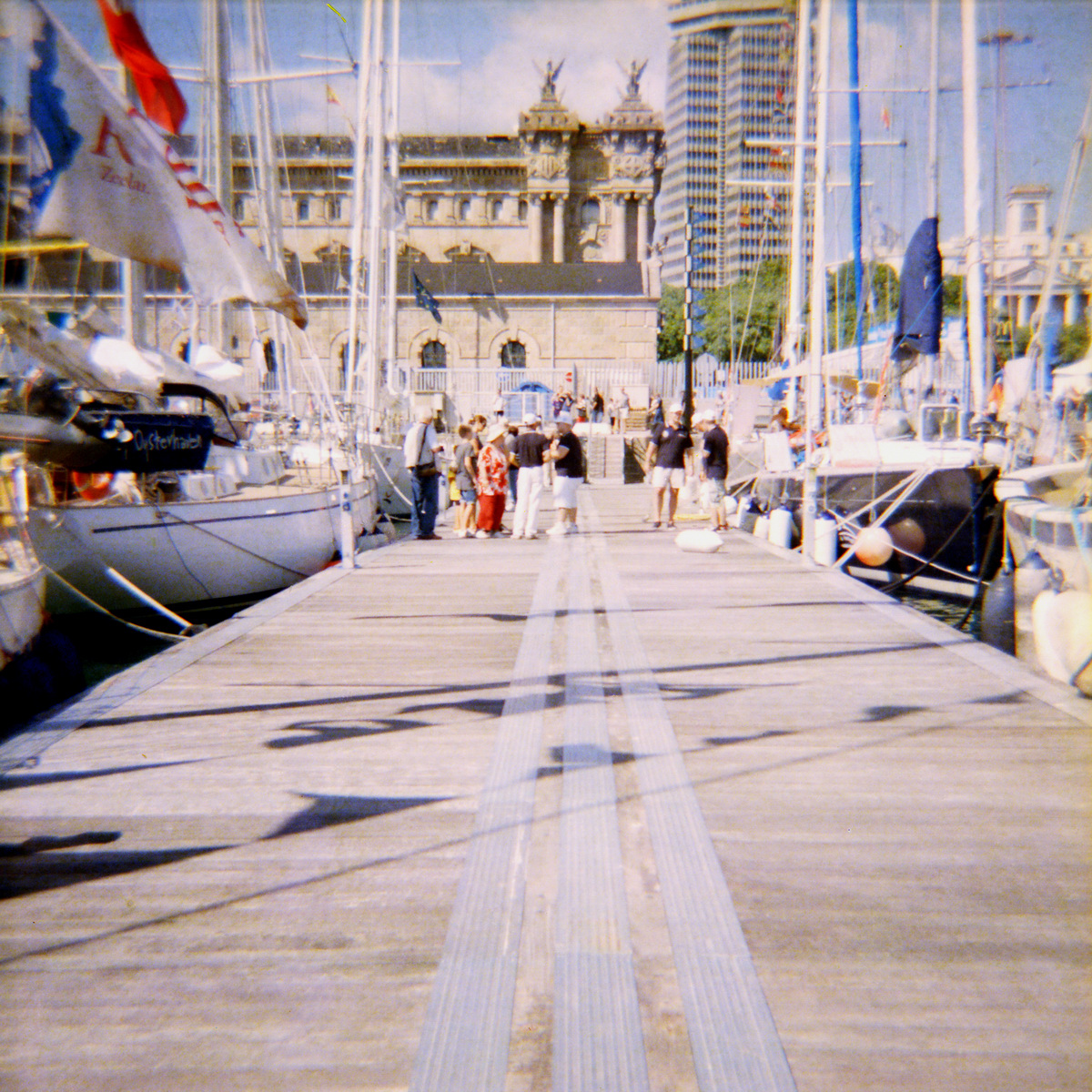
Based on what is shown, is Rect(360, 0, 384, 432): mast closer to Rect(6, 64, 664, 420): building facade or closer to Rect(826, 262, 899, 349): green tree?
Rect(826, 262, 899, 349): green tree

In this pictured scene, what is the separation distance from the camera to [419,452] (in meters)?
14.9

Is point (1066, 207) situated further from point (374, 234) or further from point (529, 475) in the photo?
point (374, 234)

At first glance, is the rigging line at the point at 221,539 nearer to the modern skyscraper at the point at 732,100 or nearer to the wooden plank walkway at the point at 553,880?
the wooden plank walkway at the point at 553,880

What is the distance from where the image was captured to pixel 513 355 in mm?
55875

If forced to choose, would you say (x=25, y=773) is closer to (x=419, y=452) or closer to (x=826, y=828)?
(x=826, y=828)

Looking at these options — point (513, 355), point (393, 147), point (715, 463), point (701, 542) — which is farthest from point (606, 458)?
point (701, 542)

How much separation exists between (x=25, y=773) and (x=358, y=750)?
152 centimetres

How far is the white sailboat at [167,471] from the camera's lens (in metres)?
6.35

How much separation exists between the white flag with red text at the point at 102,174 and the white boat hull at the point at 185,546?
154 inches

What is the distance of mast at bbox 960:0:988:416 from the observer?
14.1 m

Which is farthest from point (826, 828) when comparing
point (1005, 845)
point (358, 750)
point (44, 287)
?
point (44, 287)

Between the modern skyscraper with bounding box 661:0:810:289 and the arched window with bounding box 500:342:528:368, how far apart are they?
1485cm

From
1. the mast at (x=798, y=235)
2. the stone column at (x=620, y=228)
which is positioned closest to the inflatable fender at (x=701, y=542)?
the mast at (x=798, y=235)

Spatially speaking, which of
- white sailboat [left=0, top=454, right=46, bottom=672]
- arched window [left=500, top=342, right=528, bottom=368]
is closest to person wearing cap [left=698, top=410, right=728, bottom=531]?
white sailboat [left=0, top=454, right=46, bottom=672]
